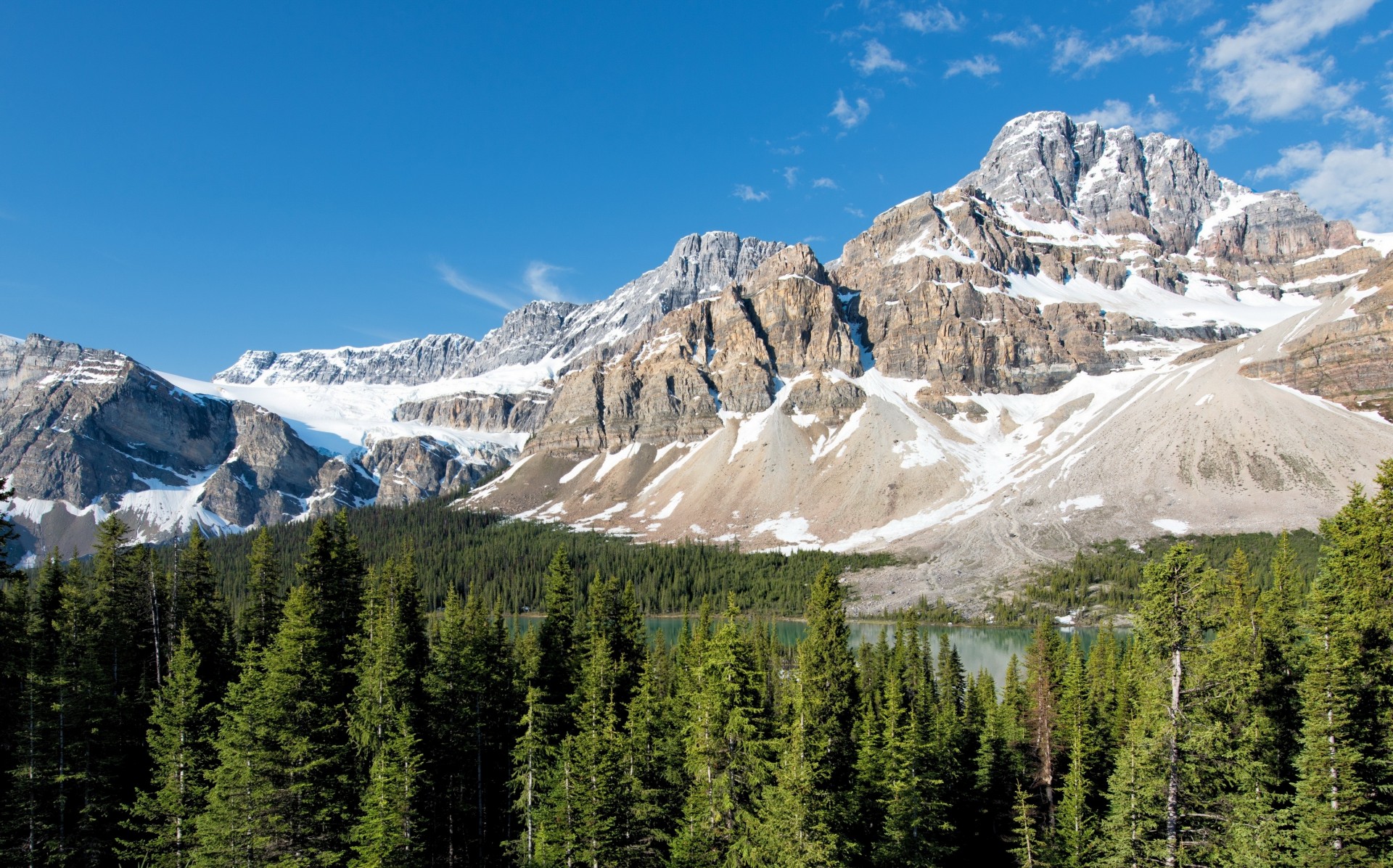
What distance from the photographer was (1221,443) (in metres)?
164

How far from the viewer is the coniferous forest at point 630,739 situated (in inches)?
789

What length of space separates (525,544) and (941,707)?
157351 mm

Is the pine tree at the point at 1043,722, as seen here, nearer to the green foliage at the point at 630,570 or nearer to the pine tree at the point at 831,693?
the pine tree at the point at 831,693

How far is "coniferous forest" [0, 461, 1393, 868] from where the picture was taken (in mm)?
→ 20047

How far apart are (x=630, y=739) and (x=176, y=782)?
15360mm

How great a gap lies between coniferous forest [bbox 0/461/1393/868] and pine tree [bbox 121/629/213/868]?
0.13 meters

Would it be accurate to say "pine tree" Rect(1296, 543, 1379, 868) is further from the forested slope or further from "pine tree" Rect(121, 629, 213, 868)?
the forested slope

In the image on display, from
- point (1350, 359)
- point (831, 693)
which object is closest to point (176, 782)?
point (831, 693)

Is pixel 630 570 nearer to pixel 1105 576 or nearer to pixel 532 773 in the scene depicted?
pixel 1105 576

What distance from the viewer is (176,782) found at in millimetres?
25547

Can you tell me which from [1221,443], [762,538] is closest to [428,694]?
[762,538]

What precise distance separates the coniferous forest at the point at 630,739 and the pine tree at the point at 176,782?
13cm

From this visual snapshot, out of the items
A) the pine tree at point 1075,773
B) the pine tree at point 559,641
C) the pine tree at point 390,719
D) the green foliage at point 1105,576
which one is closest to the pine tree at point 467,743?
the pine tree at point 390,719

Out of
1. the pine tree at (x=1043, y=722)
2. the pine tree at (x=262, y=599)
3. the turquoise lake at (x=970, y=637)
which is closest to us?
the pine tree at (x=1043, y=722)
